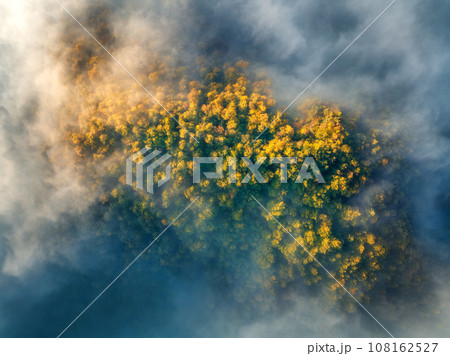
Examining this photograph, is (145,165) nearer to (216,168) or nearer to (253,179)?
(216,168)

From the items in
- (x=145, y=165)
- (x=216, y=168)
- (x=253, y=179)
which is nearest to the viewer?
(x=253, y=179)

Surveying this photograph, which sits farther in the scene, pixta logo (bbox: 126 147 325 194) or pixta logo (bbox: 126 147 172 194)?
pixta logo (bbox: 126 147 172 194)

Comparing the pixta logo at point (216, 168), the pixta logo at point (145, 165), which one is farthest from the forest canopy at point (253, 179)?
the pixta logo at point (145, 165)

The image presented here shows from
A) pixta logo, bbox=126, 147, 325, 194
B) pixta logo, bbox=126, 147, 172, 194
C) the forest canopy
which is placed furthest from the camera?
pixta logo, bbox=126, 147, 172, 194

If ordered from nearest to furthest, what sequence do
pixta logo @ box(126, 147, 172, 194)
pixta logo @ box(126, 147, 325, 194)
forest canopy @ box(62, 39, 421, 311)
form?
pixta logo @ box(126, 147, 325, 194) → forest canopy @ box(62, 39, 421, 311) → pixta logo @ box(126, 147, 172, 194)

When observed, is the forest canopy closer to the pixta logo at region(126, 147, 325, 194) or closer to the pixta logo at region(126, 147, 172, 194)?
the pixta logo at region(126, 147, 325, 194)

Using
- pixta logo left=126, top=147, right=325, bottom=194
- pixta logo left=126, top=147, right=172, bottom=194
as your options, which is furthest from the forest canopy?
pixta logo left=126, top=147, right=172, bottom=194

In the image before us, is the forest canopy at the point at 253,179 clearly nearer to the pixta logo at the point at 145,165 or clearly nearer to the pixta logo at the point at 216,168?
the pixta logo at the point at 216,168

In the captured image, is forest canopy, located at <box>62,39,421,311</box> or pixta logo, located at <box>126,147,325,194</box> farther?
forest canopy, located at <box>62,39,421,311</box>

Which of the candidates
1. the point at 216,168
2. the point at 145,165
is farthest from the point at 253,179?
the point at 145,165
